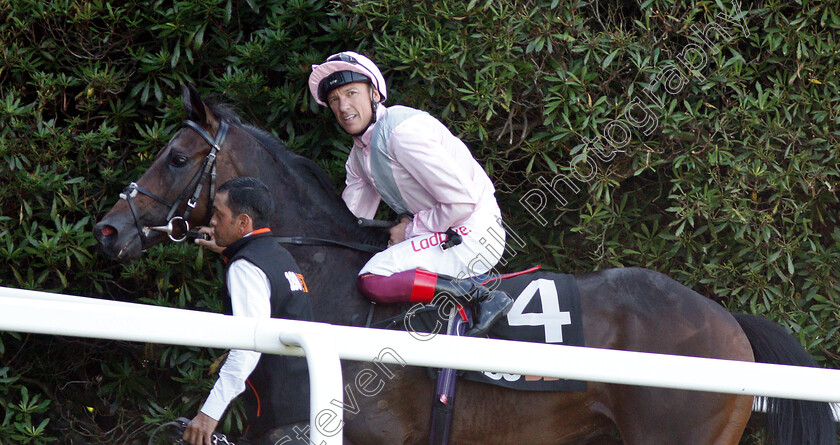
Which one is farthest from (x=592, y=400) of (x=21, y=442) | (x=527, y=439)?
(x=21, y=442)

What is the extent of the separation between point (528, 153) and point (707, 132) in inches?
33.3

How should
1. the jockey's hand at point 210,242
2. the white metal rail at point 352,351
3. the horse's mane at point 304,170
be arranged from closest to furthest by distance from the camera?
the white metal rail at point 352,351
the jockey's hand at point 210,242
the horse's mane at point 304,170

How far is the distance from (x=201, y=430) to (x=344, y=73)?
4.80ft

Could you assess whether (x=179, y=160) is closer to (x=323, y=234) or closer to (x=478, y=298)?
(x=323, y=234)

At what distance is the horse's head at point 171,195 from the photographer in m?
3.01

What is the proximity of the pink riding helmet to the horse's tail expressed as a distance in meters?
1.80

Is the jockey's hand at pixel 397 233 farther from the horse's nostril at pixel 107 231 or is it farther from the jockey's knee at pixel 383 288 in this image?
the horse's nostril at pixel 107 231

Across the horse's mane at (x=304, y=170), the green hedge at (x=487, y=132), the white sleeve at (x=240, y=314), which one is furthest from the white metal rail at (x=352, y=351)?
the green hedge at (x=487, y=132)

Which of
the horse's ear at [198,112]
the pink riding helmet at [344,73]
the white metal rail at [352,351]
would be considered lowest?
the horse's ear at [198,112]

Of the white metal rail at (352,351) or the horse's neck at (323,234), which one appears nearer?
the white metal rail at (352,351)

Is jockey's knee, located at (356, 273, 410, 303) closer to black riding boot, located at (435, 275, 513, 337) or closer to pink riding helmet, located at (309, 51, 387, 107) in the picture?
black riding boot, located at (435, 275, 513, 337)

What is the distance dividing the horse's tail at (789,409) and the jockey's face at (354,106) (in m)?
1.75

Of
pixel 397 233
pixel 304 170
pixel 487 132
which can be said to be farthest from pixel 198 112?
pixel 487 132

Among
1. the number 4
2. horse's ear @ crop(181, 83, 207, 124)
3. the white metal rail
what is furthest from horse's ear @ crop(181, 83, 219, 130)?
the white metal rail
